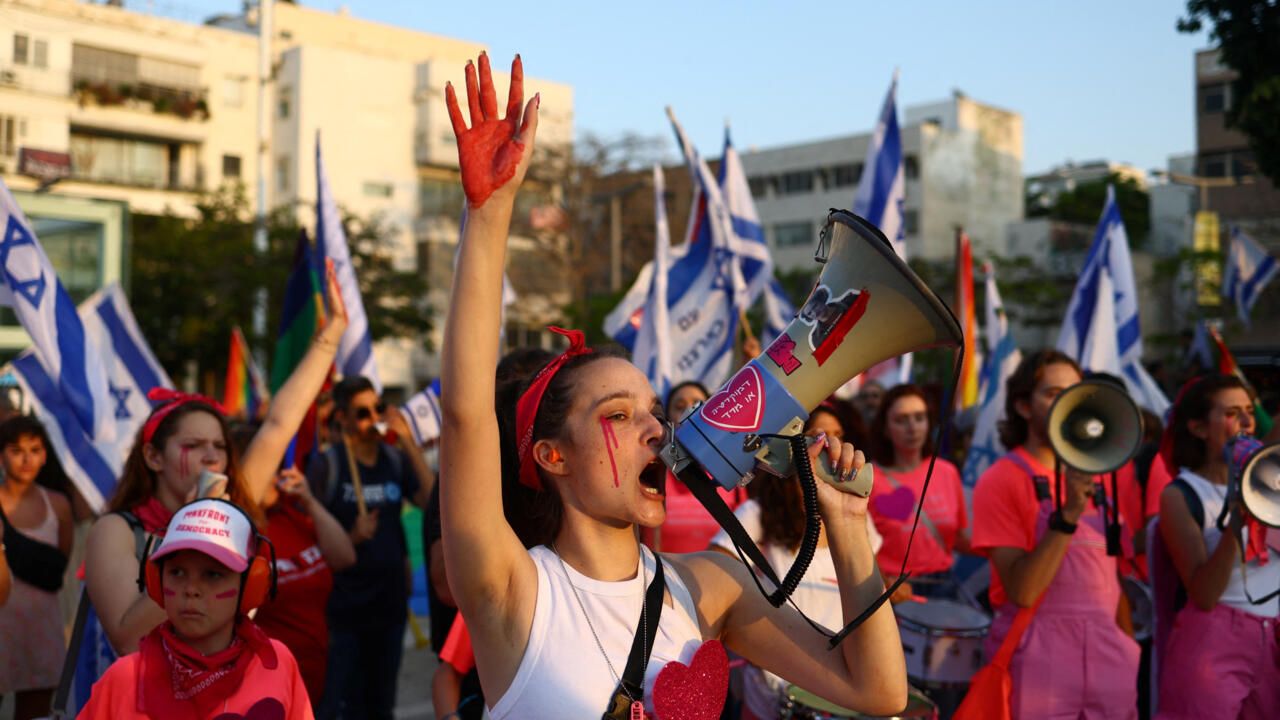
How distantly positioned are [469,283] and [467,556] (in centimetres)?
47

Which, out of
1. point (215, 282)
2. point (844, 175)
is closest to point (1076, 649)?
point (215, 282)

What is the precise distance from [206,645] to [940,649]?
2703 millimetres

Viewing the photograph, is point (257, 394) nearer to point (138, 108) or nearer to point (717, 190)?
point (717, 190)

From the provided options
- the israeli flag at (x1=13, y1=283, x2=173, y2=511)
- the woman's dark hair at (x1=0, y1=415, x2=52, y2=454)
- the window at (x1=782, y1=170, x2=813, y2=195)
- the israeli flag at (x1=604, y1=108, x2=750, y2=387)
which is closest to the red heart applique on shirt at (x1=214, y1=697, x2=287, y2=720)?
the israeli flag at (x1=13, y1=283, x2=173, y2=511)

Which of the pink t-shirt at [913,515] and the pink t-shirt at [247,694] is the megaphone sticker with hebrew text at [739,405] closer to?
the pink t-shirt at [247,694]

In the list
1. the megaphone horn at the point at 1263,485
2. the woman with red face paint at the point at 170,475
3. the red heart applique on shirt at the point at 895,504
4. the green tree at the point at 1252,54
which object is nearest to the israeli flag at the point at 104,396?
the woman with red face paint at the point at 170,475

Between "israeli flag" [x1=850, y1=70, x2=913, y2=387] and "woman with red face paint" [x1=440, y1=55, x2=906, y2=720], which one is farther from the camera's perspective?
"israeli flag" [x1=850, y1=70, x2=913, y2=387]

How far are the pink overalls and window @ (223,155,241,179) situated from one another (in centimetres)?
4547

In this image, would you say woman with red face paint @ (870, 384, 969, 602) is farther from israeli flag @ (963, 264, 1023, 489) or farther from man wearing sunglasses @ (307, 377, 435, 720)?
man wearing sunglasses @ (307, 377, 435, 720)

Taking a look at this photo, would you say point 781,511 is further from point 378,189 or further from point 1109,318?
point 378,189

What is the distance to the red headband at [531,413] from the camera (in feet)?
7.84

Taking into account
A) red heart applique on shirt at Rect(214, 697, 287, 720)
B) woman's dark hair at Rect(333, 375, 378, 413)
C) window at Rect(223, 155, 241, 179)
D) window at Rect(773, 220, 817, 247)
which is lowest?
red heart applique on shirt at Rect(214, 697, 287, 720)

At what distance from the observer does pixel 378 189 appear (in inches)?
1881

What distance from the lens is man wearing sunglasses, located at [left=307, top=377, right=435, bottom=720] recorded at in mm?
5730
